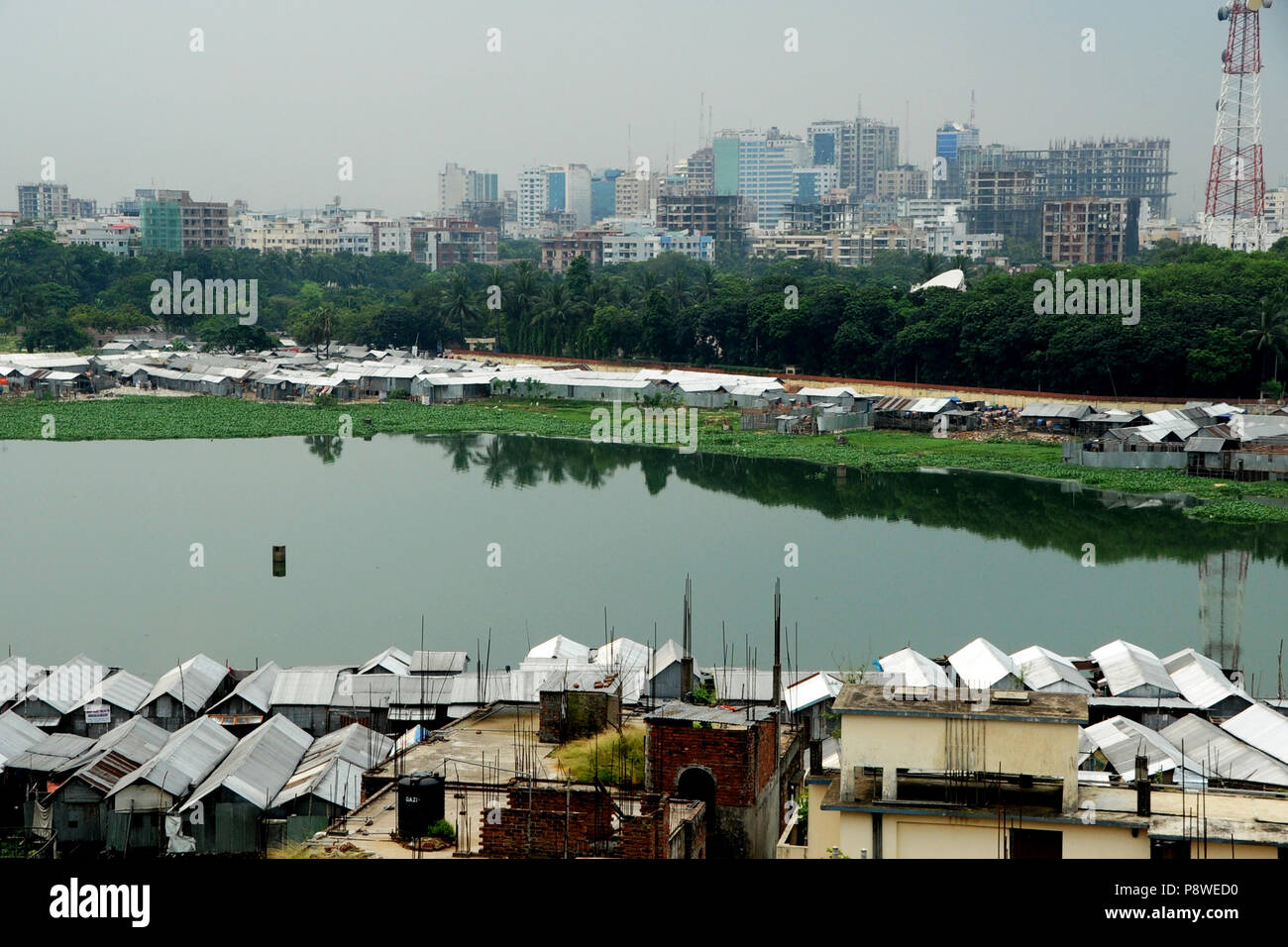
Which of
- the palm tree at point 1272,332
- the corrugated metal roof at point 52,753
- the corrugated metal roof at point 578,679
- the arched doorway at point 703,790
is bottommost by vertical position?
the corrugated metal roof at point 52,753

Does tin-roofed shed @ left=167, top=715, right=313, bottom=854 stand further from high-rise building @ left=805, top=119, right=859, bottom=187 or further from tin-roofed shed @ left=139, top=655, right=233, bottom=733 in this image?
high-rise building @ left=805, top=119, right=859, bottom=187

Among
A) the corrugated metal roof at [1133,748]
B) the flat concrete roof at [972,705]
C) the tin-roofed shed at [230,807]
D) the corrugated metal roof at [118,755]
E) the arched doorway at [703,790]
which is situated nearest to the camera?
the flat concrete roof at [972,705]

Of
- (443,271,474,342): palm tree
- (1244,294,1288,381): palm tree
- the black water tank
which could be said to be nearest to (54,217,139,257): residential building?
(443,271,474,342): palm tree

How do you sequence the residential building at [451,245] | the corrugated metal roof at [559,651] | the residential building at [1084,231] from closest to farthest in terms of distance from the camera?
the corrugated metal roof at [559,651]
the residential building at [1084,231]
the residential building at [451,245]

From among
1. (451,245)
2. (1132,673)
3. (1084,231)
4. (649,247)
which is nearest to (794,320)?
(1132,673)

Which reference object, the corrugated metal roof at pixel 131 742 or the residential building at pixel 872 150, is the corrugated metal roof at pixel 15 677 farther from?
the residential building at pixel 872 150

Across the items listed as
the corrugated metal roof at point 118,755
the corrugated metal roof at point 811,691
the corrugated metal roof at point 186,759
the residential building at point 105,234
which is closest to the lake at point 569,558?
the corrugated metal roof at point 811,691
